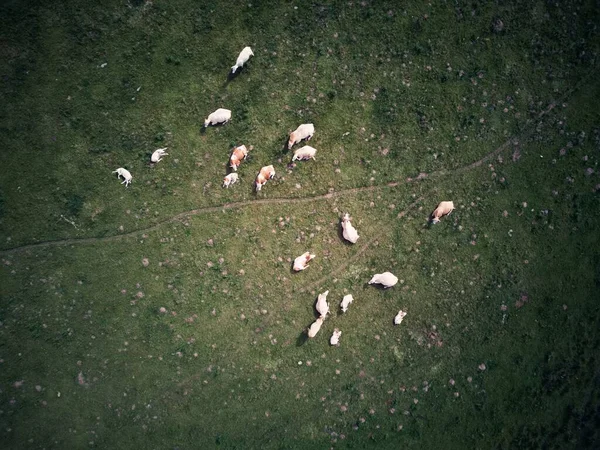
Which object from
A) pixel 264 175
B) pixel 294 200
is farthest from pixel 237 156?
pixel 294 200

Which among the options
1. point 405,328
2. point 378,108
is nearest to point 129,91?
point 378,108

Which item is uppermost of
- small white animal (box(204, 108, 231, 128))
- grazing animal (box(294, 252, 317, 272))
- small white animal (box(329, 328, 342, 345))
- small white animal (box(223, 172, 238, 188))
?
small white animal (box(204, 108, 231, 128))

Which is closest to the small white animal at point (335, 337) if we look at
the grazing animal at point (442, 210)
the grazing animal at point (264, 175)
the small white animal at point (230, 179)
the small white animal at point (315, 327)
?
the small white animal at point (315, 327)

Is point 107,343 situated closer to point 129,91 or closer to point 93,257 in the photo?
point 93,257

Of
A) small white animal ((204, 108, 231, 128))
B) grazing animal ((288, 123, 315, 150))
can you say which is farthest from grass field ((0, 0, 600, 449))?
grazing animal ((288, 123, 315, 150))

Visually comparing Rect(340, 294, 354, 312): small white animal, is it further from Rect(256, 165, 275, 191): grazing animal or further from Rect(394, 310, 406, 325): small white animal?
Rect(256, 165, 275, 191): grazing animal

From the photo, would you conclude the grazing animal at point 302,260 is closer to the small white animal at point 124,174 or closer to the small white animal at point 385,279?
the small white animal at point 385,279

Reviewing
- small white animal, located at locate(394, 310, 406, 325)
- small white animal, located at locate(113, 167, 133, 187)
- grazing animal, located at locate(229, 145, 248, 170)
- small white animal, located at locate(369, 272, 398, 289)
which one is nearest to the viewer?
grazing animal, located at locate(229, 145, 248, 170)
